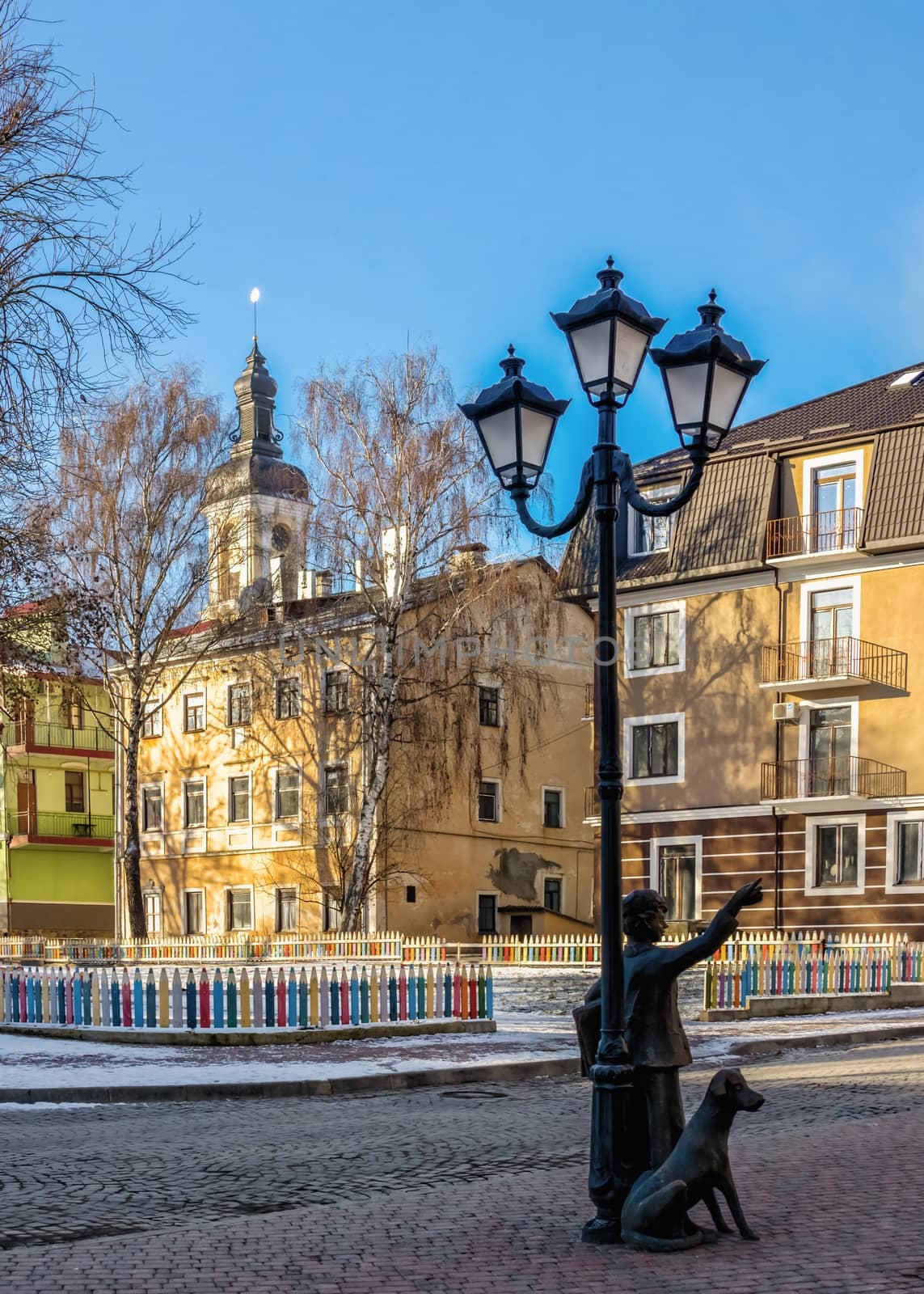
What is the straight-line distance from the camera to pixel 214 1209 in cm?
851

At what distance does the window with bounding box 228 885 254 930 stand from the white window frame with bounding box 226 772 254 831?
1.94 metres

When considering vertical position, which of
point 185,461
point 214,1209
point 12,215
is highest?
point 185,461

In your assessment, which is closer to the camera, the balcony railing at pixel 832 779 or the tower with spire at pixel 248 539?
the balcony railing at pixel 832 779

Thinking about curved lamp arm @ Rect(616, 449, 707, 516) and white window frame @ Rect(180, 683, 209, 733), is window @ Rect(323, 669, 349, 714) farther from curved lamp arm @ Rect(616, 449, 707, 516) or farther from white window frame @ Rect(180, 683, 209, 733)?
curved lamp arm @ Rect(616, 449, 707, 516)

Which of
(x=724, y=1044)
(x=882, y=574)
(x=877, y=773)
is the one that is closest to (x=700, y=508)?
(x=882, y=574)

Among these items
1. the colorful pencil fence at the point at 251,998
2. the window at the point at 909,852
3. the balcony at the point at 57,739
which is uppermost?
the balcony at the point at 57,739

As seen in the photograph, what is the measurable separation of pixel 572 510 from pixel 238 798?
43382 millimetres

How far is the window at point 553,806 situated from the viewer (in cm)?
5134

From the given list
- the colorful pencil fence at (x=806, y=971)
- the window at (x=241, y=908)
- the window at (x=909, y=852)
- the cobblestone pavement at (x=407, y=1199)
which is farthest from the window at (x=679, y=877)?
the cobblestone pavement at (x=407, y=1199)

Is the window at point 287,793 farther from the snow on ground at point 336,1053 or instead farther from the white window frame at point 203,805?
the snow on ground at point 336,1053

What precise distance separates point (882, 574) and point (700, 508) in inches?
203

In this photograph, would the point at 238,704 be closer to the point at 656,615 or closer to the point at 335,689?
the point at 335,689

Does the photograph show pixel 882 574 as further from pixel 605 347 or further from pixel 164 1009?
pixel 605 347

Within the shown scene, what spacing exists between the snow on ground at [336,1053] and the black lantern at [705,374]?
813cm
